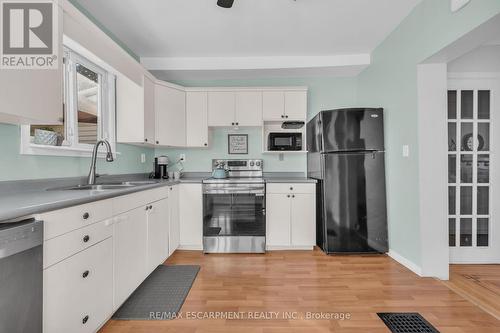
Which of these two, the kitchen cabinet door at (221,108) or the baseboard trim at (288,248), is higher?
the kitchen cabinet door at (221,108)

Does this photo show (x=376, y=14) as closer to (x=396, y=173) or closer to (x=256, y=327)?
(x=396, y=173)

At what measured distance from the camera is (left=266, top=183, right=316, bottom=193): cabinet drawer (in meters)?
2.94

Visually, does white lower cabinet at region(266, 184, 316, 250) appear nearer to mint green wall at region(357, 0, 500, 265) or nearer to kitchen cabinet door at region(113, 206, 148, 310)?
mint green wall at region(357, 0, 500, 265)

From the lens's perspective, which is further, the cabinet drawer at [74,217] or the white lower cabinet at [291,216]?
the white lower cabinet at [291,216]

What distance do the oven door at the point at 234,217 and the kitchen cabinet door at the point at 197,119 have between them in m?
0.75

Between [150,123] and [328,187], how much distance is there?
227cm

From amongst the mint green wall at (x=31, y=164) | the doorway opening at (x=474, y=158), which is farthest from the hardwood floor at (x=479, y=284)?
the mint green wall at (x=31, y=164)

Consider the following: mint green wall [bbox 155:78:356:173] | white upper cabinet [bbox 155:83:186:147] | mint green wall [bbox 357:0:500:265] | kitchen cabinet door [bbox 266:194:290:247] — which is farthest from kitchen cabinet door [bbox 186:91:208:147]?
mint green wall [bbox 357:0:500:265]

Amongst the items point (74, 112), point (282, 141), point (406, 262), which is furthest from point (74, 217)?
point (406, 262)

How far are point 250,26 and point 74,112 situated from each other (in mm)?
1926

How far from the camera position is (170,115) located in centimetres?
314

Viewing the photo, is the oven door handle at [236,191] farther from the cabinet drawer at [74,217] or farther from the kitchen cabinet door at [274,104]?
the cabinet drawer at [74,217]

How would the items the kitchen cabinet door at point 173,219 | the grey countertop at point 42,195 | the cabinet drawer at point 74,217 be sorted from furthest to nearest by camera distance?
the kitchen cabinet door at point 173,219 → the cabinet drawer at point 74,217 → the grey countertop at point 42,195

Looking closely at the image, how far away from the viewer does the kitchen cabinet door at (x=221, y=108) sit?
3.29 meters
